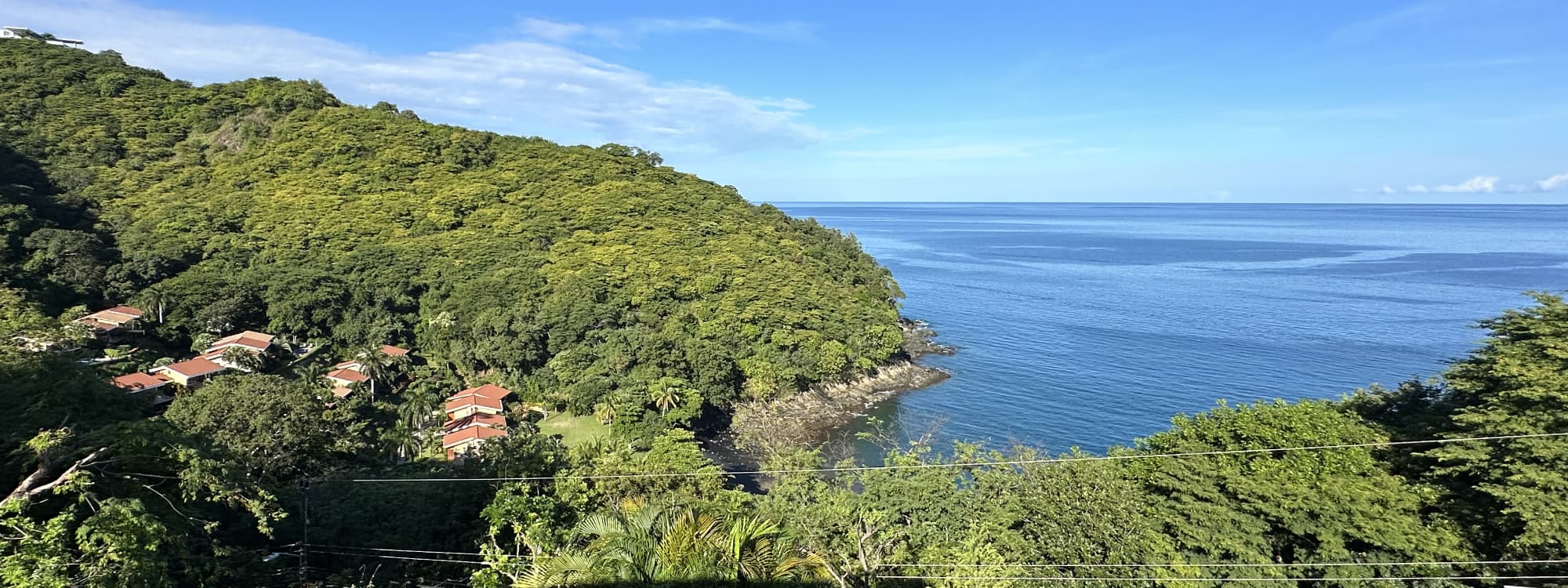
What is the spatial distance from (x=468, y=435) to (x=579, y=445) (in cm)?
551

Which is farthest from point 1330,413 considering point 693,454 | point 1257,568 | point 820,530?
point 693,454

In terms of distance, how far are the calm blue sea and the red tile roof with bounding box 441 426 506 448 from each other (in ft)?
50.0

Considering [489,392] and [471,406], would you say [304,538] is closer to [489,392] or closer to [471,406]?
[471,406]

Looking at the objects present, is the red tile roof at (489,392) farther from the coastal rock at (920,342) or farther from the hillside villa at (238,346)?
the coastal rock at (920,342)

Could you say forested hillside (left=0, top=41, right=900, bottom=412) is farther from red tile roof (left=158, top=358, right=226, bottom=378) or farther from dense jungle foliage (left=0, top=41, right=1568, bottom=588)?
red tile roof (left=158, top=358, right=226, bottom=378)

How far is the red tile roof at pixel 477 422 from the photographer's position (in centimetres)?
2372

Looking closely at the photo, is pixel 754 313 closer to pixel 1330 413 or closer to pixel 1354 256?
pixel 1330 413

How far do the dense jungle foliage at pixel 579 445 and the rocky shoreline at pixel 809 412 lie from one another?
→ 1.08 m

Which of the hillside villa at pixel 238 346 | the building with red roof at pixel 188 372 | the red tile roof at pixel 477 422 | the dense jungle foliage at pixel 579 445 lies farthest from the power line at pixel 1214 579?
the hillside villa at pixel 238 346

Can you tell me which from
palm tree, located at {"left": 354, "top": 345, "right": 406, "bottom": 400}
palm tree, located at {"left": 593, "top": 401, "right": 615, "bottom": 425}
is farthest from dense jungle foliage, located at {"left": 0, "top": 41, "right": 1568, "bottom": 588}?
palm tree, located at {"left": 354, "top": 345, "right": 406, "bottom": 400}

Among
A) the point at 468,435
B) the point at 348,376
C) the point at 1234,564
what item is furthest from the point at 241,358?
the point at 1234,564

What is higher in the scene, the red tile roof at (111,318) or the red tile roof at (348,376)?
the red tile roof at (111,318)

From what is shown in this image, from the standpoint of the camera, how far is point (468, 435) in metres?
22.3

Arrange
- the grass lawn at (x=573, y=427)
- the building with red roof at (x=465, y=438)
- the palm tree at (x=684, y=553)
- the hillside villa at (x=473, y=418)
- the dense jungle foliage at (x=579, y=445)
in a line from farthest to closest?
the grass lawn at (x=573, y=427) → the hillside villa at (x=473, y=418) → the building with red roof at (x=465, y=438) → the dense jungle foliage at (x=579, y=445) → the palm tree at (x=684, y=553)
